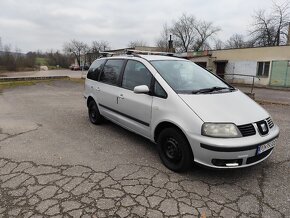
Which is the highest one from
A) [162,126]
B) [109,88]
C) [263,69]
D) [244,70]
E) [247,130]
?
[263,69]

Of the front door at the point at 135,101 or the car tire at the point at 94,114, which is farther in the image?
the car tire at the point at 94,114

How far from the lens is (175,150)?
3598mm

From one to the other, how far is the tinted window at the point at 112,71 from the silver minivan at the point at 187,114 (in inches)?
1.1

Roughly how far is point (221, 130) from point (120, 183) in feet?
4.90

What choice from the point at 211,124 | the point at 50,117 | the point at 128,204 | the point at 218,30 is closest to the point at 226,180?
the point at 211,124

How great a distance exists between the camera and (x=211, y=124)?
3.14 meters

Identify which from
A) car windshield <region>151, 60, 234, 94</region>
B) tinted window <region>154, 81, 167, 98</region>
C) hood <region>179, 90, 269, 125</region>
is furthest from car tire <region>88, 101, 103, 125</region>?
hood <region>179, 90, 269, 125</region>

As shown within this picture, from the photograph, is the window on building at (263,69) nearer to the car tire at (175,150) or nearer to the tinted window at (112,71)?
the tinted window at (112,71)

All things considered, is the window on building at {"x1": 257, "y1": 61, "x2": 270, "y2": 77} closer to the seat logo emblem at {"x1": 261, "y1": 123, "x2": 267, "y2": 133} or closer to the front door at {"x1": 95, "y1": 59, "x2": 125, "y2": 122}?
the front door at {"x1": 95, "y1": 59, "x2": 125, "y2": 122}

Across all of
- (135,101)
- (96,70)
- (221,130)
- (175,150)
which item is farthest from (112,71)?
(221,130)

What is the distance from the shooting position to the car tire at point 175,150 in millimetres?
3394

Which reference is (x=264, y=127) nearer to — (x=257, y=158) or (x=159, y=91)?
(x=257, y=158)

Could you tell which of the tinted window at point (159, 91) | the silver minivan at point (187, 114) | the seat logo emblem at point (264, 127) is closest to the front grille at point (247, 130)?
the silver minivan at point (187, 114)

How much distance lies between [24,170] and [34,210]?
111 cm
